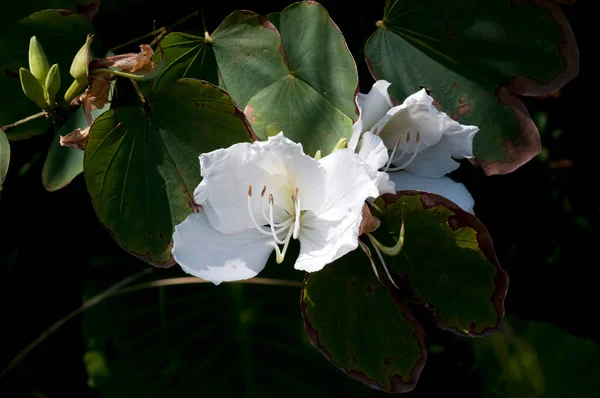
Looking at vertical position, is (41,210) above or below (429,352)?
above

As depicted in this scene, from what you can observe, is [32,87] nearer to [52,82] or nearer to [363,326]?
[52,82]

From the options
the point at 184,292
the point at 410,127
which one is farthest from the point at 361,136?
the point at 184,292

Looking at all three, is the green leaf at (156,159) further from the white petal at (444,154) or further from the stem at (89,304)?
the stem at (89,304)

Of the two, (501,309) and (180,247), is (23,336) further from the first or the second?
(501,309)

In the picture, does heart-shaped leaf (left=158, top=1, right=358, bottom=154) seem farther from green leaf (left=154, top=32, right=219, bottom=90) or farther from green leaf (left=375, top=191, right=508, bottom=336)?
green leaf (left=375, top=191, right=508, bottom=336)

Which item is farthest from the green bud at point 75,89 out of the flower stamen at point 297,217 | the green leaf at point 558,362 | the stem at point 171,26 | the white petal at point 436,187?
the green leaf at point 558,362

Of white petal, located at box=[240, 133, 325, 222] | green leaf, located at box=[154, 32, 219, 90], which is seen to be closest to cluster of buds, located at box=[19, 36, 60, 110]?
green leaf, located at box=[154, 32, 219, 90]

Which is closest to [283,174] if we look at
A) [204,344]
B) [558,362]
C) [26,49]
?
[26,49]
